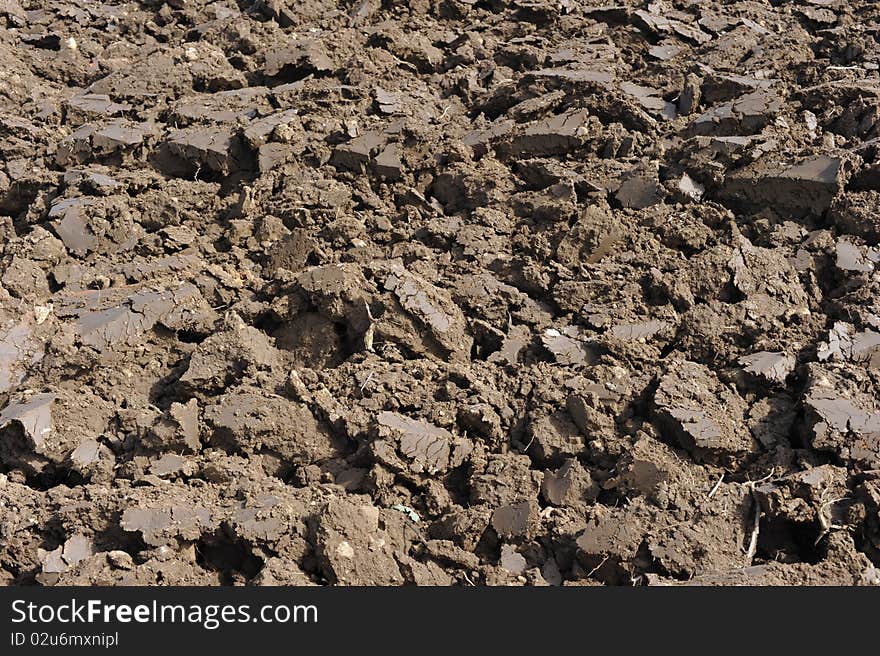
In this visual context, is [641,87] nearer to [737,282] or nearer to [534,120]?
[534,120]

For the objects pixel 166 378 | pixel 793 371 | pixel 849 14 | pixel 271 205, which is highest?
pixel 849 14

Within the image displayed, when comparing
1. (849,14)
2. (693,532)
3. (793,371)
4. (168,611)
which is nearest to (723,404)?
(793,371)

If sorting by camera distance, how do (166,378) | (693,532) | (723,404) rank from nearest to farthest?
1. (693,532)
2. (723,404)
3. (166,378)

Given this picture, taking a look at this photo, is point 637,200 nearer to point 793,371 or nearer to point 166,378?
point 793,371

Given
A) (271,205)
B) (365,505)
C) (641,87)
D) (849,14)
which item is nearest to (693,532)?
(365,505)

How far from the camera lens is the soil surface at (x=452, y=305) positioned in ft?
10.3

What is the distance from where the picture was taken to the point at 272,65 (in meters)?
5.58

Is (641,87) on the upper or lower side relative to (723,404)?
upper

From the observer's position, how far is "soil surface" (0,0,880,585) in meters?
3.13

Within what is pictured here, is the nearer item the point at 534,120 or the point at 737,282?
the point at 737,282

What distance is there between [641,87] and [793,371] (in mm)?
2264

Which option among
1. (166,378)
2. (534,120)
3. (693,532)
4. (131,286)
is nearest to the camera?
(693,532)

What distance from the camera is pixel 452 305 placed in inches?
156

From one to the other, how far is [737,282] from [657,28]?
8.18 feet
